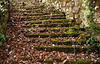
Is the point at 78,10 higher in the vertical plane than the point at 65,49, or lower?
higher

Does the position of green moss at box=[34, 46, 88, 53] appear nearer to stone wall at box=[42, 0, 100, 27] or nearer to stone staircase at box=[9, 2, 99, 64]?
stone staircase at box=[9, 2, 99, 64]

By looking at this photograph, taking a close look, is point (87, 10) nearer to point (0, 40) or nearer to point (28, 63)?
point (28, 63)

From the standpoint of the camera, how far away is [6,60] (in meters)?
2.86

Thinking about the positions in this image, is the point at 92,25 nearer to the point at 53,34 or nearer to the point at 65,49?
the point at 65,49

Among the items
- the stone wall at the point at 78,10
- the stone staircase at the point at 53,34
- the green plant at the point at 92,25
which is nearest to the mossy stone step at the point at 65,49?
the stone staircase at the point at 53,34

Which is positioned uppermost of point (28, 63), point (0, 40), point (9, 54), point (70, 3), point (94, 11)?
point (70, 3)

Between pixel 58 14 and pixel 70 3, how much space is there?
0.97m

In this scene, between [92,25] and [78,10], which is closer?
[92,25]

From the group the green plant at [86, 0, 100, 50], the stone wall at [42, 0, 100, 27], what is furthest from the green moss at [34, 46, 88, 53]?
the stone wall at [42, 0, 100, 27]

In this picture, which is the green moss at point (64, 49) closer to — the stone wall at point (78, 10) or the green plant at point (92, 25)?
the green plant at point (92, 25)

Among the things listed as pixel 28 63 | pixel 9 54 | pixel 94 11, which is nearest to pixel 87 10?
pixel 94 11

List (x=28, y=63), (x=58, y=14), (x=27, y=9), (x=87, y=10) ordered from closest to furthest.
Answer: (x=28, y=63), (x=87, y=10), (x=58, y=14), (x=27, y=9)

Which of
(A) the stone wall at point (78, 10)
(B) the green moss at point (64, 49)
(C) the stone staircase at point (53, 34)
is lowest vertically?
(B) the green moss at point (64, 49)

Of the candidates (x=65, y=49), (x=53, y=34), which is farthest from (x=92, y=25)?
(x=53, y=34)
